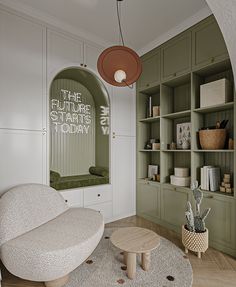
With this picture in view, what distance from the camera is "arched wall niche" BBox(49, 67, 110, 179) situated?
2.96m

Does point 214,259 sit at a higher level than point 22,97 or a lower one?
lower

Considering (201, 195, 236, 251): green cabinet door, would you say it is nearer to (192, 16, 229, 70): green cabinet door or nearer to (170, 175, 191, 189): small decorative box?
(170, 175, 191, 189): small decorative box

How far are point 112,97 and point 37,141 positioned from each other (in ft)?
4.68

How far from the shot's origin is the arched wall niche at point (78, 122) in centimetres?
296

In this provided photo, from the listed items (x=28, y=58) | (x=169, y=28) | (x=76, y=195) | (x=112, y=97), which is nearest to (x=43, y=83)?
(x=28, y=58)

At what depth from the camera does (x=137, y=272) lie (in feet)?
5.98

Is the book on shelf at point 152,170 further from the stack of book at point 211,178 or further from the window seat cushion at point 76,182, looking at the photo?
the stack of book at point 211,178

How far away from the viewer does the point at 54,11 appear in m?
2.42

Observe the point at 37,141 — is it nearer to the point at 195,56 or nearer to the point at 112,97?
the point at 112,97

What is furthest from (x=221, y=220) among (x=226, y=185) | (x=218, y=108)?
(x=218, y=108)

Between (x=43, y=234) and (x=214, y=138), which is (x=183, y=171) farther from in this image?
(x=43, y=234)

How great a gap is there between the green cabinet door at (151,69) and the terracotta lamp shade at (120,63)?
58.5 inches

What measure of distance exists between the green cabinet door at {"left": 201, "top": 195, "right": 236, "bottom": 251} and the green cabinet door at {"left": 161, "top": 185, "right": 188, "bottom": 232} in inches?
12.6

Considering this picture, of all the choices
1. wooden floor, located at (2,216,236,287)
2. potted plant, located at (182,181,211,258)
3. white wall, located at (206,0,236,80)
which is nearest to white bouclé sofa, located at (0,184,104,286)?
wooden floor, located at (2,216,236,287)
